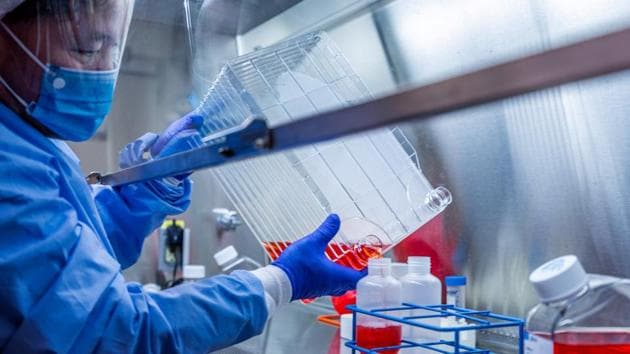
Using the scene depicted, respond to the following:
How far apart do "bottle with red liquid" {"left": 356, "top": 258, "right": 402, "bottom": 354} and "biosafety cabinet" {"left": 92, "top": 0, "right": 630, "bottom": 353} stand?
Answer: 0.24 metres

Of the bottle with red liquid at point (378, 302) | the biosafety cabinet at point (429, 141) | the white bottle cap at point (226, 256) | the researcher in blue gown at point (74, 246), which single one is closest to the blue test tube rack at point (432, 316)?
the bottle with red liquid at point (378, 302)

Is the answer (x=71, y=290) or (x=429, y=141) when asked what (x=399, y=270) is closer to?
(x=429, y=141)

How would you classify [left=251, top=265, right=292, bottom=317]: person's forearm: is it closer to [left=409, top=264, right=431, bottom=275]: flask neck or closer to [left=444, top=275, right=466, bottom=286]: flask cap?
[left=409, top=264, right=431, bottom=275]: flask neck

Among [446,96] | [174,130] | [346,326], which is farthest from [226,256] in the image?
[446,96]

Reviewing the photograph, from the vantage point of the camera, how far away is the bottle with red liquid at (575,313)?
0.85m

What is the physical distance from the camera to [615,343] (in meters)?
0.98

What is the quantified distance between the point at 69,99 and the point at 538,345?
0.90 metres

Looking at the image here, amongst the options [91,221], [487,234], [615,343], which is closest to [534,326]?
[615,343]

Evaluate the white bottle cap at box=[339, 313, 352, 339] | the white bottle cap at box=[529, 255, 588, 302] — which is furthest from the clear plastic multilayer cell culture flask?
the white bottle cap at box=[529, 255, 588, 302]

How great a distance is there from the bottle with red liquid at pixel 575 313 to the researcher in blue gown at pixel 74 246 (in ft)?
1.30

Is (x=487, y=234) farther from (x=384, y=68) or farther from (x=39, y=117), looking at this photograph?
(x=39, y=117)

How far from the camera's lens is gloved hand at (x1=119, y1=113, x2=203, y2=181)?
1.51 metres

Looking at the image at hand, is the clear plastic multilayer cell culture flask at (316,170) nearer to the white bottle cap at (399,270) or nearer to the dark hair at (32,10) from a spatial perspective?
the white bottle cap at (399,270)

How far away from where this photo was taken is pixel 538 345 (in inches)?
36.4
